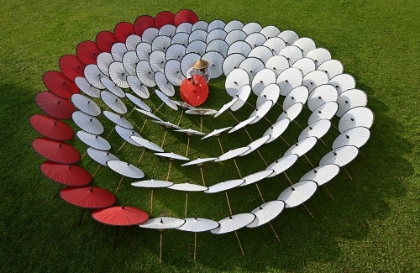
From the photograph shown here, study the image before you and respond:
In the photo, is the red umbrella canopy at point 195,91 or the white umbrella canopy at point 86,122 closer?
the white umbrella canopy at point 86,122

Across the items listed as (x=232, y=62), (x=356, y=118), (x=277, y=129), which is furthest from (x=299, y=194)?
(x=232, y=62)

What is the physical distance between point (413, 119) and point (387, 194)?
7.58ft

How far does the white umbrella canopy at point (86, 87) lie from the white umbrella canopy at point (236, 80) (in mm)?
3076

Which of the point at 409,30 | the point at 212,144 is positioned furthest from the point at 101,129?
the point at 409,30

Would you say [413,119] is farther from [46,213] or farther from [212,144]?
[46,213]

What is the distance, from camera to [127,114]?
7180mm

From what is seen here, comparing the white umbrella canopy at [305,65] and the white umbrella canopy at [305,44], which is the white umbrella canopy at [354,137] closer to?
the white umbrella canopy at [305,65]

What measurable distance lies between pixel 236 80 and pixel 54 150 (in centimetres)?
410

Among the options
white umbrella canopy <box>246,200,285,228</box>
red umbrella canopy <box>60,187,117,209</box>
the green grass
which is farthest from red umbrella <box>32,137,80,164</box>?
white umbrella canopy <box>246,200,285,228</box>

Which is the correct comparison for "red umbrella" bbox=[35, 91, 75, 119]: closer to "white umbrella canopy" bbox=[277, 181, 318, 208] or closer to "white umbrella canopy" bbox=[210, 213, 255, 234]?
"white umbrella canopy" bbox=[210, 213, 255, 234]

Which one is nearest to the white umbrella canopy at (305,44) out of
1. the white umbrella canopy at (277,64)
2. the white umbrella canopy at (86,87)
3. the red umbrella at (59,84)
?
the white umbrella canopy at (277,64)

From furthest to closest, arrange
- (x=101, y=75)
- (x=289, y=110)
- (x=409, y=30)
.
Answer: (x=409, y=30)
(x=101, y=75)
(x=289, y=110)

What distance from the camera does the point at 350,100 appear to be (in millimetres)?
6426

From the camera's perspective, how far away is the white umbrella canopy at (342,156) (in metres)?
5.30
